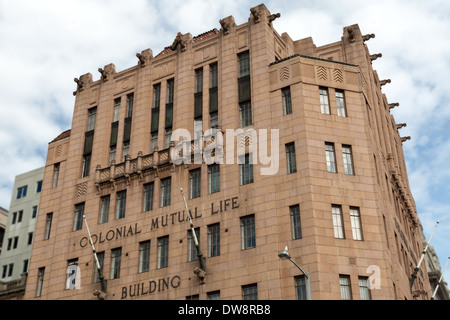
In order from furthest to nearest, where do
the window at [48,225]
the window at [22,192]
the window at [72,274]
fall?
the window at [22,192] < the window at [48,225] < the window at [72,274]

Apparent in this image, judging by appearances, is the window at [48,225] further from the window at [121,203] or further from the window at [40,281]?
the window at [121,203]

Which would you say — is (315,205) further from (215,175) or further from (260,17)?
(260,17)

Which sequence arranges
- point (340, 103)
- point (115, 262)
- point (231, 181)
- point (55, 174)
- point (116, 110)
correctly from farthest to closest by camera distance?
point (55, 174) → point (116, 110) → point (115, 262) → point (340, 103) → point (231, 181)

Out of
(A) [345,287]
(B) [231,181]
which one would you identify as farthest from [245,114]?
(A) [345,287]

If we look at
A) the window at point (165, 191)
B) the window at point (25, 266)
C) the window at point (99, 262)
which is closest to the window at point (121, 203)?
the window at point (99, 262)

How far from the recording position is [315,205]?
131ft

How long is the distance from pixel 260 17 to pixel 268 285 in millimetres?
23879

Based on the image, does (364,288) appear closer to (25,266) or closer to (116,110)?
(116,110)

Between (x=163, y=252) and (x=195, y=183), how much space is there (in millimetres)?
6133

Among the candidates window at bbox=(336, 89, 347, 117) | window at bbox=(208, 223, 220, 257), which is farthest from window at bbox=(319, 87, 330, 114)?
window at bbox=(208, 223, 220, 257)

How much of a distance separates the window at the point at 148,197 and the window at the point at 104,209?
3.85 m

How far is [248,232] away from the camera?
41.8m

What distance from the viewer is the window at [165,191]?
47.2m
